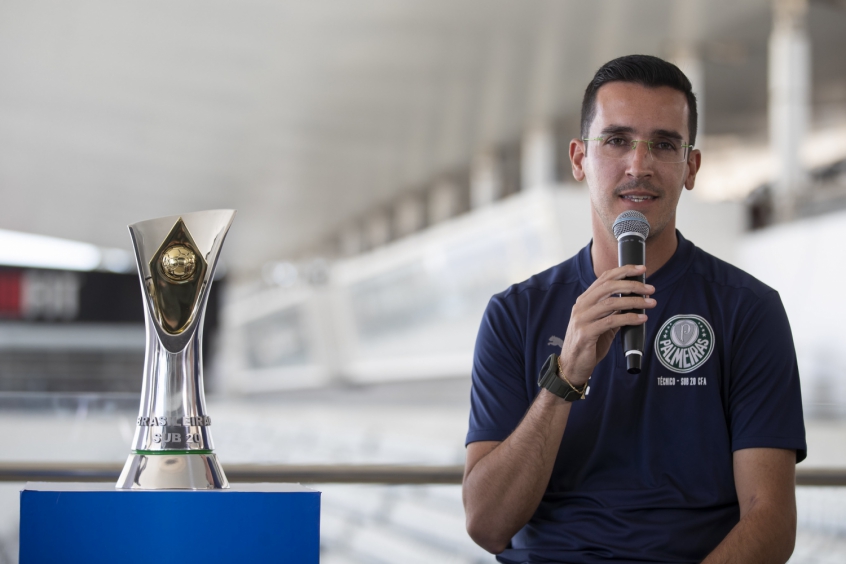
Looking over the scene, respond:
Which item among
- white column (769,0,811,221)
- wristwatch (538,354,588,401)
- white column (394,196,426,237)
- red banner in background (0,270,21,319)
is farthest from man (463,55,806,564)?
red banner in background (0,270,21,319)

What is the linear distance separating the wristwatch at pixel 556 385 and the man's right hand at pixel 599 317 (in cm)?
1

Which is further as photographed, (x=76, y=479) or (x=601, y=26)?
(x=601, y=26)

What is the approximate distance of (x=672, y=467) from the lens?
176cm

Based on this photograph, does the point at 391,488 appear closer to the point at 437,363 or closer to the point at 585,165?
the point at 585,165

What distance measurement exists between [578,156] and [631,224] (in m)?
0.30

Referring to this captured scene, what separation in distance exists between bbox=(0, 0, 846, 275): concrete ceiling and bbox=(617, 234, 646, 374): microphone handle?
998cm

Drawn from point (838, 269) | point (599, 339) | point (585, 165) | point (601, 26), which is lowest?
point (599, 339)

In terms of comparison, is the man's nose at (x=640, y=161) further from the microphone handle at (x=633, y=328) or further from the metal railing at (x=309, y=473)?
the metal railing at (x=309, y=473)

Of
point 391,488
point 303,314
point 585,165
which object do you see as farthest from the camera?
point 303,314

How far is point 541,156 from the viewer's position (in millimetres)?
17125

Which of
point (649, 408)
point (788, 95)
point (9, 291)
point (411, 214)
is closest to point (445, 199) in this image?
point (411, 214)

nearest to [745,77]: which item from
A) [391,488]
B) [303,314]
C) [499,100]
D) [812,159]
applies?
[499,100]

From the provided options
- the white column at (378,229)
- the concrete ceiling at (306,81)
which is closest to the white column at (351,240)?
the white column at (378,229)

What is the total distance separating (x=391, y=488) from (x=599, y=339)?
53.0 inches
